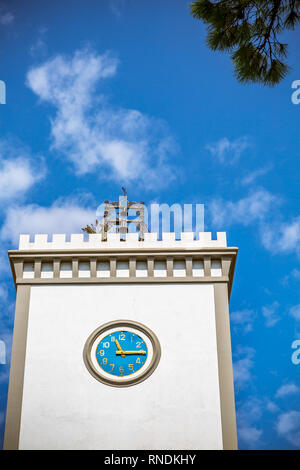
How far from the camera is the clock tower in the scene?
1933 cm

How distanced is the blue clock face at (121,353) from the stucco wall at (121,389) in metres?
0.50

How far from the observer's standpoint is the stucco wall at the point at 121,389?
19.2m

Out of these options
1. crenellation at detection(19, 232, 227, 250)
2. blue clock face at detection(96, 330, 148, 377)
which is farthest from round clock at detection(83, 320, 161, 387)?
crenellation at detection(19, 232, 227, 250)

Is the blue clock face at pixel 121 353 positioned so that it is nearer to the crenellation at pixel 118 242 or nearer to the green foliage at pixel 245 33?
the crenellation at pixel 118 242

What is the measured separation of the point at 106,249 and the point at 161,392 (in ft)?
16.1

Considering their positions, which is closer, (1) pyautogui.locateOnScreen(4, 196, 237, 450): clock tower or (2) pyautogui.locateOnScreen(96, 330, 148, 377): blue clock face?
(1) pyautogui.locateOnScreen(4, 196, 237, 450): clock tower

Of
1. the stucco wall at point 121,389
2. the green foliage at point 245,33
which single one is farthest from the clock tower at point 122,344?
the green foliage at point 245,33

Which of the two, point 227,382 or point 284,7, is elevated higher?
point 284,7

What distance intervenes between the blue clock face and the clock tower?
1.2 inches

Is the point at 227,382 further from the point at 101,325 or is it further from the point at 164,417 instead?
the point at 101,325

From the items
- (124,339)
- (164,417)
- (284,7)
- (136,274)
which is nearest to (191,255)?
(136,274)

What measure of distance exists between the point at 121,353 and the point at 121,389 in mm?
1100

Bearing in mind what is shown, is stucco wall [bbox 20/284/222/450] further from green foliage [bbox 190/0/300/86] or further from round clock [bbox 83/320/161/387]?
green foliage [bbox 190/0/300/86]

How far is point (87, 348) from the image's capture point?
20453 millimetres
